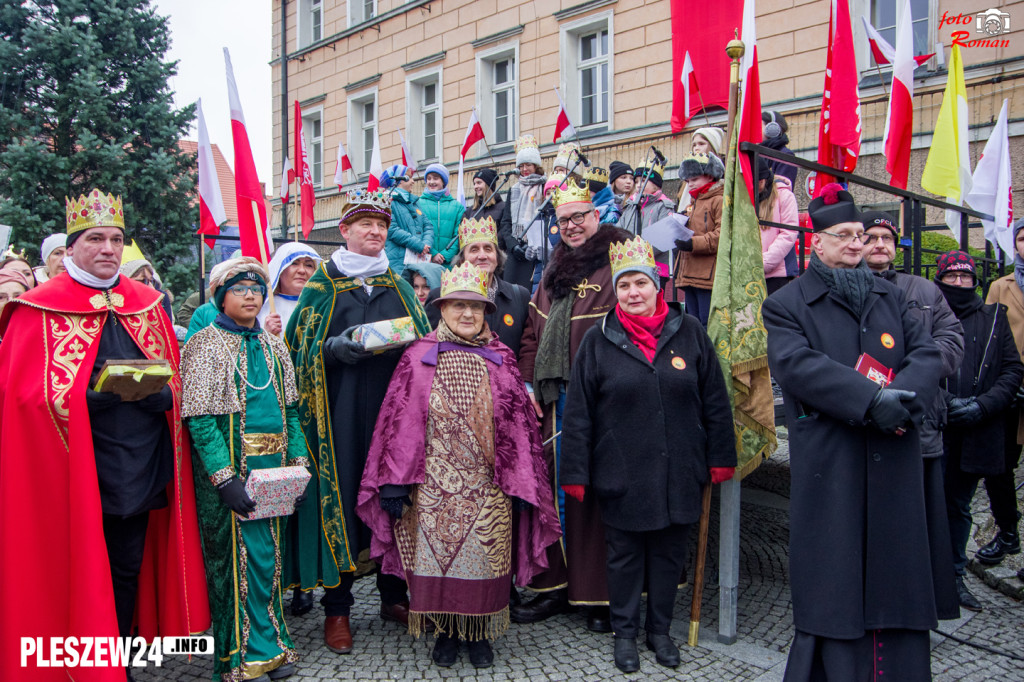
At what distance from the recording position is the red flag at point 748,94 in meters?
4.27

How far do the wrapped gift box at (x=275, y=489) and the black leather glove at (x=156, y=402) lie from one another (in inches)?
19.9

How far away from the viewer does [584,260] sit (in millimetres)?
4500

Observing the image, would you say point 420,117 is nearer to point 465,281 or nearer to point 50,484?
point 465,281

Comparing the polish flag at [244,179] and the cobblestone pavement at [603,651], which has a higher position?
the polish flag at [244,179]

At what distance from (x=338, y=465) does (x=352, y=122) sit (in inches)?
680

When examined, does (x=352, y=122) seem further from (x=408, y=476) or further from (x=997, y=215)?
(x=408, y=476)

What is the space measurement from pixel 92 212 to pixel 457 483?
7.07ft

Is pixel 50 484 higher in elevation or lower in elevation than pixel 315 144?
lower

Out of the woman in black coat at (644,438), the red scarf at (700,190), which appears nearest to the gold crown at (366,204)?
the woman in black coat at (644,438)

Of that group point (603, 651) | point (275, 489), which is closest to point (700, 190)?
point (603, 651)

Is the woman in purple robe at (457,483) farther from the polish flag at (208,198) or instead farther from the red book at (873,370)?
the polish flag at (208,198)

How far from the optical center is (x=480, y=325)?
4.02 meters

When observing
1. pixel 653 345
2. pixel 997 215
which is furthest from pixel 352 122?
pixel 653 345

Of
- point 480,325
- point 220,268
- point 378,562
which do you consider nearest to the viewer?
point 220,268
